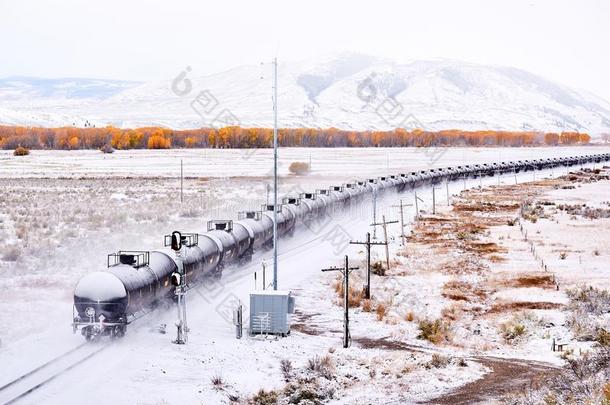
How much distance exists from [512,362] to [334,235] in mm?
27159

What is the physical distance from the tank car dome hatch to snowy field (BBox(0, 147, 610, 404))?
5.21 feet

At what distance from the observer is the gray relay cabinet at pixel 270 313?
2320 cm

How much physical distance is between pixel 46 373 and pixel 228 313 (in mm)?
8401

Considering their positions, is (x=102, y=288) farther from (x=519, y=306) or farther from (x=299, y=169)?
(x=299, y=169)

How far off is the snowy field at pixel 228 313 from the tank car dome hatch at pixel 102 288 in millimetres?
1588

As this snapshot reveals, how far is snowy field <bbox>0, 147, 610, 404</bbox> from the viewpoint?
61.9 feet

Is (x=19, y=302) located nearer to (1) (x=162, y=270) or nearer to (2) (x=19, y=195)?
(1) (x=162, y=270)

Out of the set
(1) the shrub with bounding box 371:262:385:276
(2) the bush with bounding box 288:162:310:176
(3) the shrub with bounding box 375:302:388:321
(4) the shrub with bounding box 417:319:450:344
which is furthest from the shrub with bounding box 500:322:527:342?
(2) the bush with bounding box 288:162:310:176

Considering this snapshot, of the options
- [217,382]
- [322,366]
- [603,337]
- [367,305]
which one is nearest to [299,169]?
[367,305]

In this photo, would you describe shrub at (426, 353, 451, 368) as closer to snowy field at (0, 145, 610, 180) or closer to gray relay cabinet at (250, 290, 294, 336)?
gray relay cabinet at (250, 290, 294, 336)

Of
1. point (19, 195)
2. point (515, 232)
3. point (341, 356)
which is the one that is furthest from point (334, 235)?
point (19, 195)

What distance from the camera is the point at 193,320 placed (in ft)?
82.8

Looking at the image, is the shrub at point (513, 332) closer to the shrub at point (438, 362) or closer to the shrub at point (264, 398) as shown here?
the shrub at point (438, 362)

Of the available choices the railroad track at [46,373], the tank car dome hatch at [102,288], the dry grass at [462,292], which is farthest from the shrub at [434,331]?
the railroad track at [46,373]
